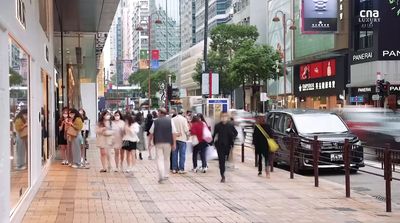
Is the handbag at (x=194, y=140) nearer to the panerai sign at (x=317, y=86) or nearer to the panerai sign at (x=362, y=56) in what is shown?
the panerai sign at (x=362, y=56)

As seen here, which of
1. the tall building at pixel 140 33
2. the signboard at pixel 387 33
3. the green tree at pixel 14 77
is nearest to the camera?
the green tree at pixel 14 77

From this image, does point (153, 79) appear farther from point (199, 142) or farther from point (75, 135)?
point (199, 142)

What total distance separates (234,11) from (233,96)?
13675mm

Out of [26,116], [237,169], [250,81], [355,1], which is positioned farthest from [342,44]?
[26,116]

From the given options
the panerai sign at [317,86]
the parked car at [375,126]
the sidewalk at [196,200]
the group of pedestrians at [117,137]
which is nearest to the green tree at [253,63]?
the panerai sign at [317,86]

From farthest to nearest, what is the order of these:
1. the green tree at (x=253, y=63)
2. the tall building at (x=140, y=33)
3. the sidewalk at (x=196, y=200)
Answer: the tall building at (x=140, y=33)
the green tree at (x=253, y=63)
the sidewalk at (x=196, y=200)

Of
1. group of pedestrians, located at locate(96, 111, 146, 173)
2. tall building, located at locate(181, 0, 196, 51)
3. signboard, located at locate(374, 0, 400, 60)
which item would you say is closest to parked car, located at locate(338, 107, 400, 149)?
group of pedestrians, located at locate(96, 111, 146, 173)

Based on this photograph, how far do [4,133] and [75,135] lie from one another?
9.78m

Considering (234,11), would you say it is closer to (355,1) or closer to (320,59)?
(320,59)

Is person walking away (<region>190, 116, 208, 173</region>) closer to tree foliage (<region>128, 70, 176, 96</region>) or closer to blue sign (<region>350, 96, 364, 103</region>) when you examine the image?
blue sign (<region>350, 96, 364, 103</region>)

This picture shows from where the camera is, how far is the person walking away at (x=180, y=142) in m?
15.2

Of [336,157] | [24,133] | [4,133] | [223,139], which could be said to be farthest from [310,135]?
[4,133]

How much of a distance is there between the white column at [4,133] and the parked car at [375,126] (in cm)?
1400

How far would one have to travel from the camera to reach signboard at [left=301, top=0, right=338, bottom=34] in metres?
42.0
